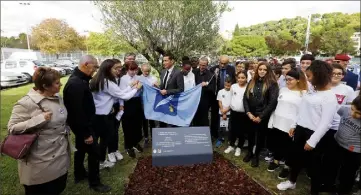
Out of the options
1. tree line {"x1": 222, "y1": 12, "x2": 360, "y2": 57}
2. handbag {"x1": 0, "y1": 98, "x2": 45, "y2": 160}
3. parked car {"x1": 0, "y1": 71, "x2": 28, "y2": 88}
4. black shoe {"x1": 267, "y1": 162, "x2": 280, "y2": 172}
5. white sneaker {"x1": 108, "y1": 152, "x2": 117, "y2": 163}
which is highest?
tree line {"x1": 222, "y1": 12, "x2": 360, "y2": 57}

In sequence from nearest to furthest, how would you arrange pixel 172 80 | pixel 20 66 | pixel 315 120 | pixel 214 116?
pixel 315 120
pixel 172 80
pixel 214 116
pixel 20 66

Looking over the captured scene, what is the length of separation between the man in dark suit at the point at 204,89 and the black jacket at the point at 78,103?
3252 mm

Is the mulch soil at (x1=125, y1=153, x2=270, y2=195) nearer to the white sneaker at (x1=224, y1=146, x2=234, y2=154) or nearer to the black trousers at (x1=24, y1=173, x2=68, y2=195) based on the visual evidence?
the white sneaker at (x1=224, y1=146, x2=234, y2=154)

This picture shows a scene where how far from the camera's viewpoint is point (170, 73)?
562 centimetres

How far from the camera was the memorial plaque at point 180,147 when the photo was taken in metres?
4.76

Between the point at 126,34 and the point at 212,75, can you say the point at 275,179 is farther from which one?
the point at 126,34

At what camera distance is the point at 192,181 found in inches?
168

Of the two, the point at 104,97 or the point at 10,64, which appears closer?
the point at 104,97

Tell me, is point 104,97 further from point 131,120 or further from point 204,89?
point 204,89

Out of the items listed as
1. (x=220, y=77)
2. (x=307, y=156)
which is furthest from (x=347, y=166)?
(x=220, y=77)

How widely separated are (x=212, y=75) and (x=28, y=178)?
4.60 m

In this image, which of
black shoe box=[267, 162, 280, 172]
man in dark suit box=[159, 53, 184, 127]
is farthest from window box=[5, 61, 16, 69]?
black shoe box=[267, 162, 280, 172]

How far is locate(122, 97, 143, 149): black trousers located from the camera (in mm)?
5363

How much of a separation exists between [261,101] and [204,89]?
173 centimetres
